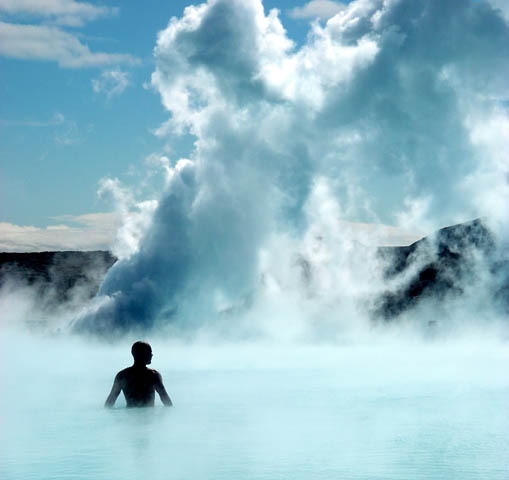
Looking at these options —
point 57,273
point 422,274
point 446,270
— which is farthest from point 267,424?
point 57,273

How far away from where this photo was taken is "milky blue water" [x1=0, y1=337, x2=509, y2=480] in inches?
344

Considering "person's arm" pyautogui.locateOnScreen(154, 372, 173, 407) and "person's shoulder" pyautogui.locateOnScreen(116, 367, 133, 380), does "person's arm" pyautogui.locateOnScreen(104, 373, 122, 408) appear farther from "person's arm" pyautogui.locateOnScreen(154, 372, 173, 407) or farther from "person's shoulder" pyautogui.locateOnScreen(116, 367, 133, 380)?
"person's arm" pyautogui.locateOnScreen(154, 372, 173, 407)

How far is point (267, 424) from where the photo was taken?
11.7 meters

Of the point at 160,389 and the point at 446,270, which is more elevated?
the point at 446,270

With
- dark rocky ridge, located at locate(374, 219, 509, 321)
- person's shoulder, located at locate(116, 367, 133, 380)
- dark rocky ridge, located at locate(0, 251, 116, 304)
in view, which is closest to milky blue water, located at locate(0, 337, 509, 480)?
person's shoulder, located at locate(116, 367, 133, 380)

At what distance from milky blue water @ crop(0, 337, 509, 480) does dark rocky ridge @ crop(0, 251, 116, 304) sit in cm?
4038

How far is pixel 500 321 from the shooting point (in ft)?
144

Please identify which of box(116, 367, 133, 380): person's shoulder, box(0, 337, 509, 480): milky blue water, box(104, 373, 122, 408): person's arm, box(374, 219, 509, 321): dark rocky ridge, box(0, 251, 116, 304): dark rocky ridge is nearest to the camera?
box(0, 337, 509, 480): milky blue water

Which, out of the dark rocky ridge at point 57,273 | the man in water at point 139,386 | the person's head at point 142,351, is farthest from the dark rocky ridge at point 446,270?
the person's head at point 142,351

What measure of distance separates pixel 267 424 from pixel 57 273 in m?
60.5

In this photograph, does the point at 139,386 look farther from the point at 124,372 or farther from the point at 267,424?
the point at 267,424

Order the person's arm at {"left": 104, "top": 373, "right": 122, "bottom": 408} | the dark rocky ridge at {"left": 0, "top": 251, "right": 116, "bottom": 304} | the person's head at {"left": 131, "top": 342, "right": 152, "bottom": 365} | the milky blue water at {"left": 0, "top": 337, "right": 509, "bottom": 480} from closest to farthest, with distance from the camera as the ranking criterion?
the milky blue water at {"left": 0, "top": 337, "right": 509, "bottom": 480} < the person's head at {"left": 131, "top": 342, "right": 152, "bottom": 365} < the person's arm at {"left": 104, "top": 373, "right": 122, "bottom": 408} < the dark rocky ridge at {"left": 0, "top": 251, "right": 116, "bottom": 304}

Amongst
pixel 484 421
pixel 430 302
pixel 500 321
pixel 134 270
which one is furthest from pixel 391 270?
pixel 484 421

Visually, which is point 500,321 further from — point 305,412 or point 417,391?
point 305,412
